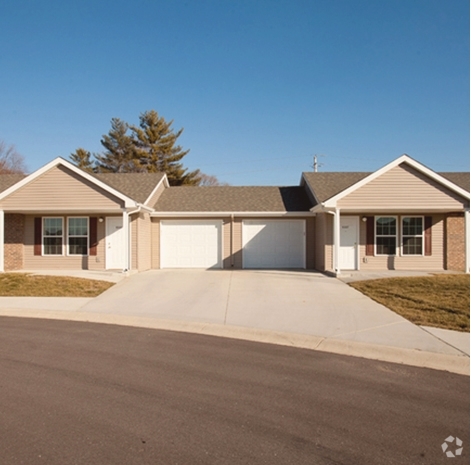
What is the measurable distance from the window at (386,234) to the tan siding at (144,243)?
386 inches

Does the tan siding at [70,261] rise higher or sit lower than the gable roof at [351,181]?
lower

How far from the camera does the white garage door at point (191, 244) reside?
19172mm

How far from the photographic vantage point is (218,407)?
4.42 m

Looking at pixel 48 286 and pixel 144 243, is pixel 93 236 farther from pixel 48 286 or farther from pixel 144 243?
pixel 48 286

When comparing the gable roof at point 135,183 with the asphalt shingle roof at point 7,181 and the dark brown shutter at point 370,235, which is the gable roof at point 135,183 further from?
the dark brown shutter at point 370,235

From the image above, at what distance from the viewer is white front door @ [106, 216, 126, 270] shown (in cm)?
1764

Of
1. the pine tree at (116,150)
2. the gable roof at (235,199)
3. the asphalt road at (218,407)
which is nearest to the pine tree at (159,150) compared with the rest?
the pine tree at (116,150)

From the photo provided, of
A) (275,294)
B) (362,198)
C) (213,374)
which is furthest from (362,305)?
(362,198)

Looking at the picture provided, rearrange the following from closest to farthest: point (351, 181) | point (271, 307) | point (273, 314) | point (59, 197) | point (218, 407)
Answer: point (218, 407)
point (273, 314)
point (271, 307)
point (59, 197)
point (351, 181)

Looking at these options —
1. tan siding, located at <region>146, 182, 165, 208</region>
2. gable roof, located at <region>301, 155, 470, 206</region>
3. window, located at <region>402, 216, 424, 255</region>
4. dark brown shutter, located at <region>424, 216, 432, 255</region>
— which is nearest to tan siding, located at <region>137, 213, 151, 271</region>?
tan siding, located at <region>146, 182, 165, 208</region>

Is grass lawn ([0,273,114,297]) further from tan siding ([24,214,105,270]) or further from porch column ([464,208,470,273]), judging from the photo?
porch column ([464,208,470,273])

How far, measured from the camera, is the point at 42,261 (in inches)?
699

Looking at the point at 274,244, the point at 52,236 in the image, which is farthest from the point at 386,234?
the point at 52,236

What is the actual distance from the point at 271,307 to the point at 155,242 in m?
10.3
